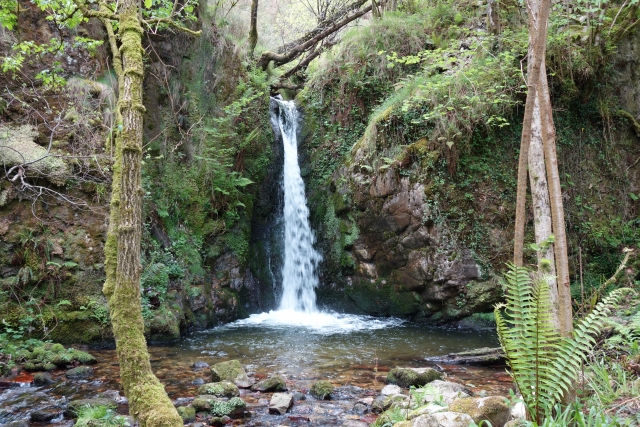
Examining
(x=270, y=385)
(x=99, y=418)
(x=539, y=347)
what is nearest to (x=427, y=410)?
(x=539, y=347)

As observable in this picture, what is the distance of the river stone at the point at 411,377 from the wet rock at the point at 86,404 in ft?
11.0

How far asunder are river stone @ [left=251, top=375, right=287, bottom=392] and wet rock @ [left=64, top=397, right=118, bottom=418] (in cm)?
163

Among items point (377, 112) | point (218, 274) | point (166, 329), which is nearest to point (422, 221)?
point (377, 112)

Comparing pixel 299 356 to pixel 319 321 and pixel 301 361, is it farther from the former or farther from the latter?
pixel 319 321

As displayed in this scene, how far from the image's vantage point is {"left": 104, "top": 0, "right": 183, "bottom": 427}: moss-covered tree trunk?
115 inches

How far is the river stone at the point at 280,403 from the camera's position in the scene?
15.2ft

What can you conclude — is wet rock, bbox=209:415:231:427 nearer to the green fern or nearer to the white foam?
the green fern

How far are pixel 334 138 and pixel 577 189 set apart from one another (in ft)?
20.4

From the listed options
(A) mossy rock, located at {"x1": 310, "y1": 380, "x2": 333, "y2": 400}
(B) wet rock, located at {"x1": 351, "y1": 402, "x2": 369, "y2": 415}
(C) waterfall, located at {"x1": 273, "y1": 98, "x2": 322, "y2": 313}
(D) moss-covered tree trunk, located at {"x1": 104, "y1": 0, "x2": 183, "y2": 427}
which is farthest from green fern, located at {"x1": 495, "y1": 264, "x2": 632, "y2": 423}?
(C) waterfall, located at {"x1": 273, "y1": 98, "x2": 322, "y2": 313}

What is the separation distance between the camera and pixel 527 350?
2916mm

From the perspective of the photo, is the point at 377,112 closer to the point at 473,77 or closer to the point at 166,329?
the point at 473,77

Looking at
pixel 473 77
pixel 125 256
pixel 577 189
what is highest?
pixel 473 77

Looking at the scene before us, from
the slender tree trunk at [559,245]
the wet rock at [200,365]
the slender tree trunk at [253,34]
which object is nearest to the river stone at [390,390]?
the slender tree trunk at [559,245]

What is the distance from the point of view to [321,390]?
5117 mm
